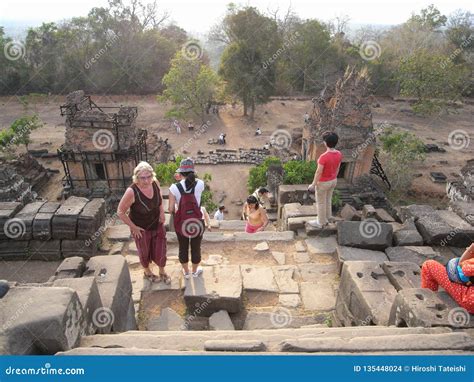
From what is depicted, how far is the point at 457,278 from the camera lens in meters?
3.41

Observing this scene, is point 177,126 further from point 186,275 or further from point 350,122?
point 186,275

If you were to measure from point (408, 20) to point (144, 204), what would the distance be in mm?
40434

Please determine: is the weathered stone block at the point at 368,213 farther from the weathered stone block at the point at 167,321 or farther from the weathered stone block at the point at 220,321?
the weathered stone block at the point at 167,321

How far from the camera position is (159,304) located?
475cm

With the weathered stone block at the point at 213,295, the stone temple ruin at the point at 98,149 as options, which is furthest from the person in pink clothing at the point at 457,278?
the stone temple ruin at the point at 98,149

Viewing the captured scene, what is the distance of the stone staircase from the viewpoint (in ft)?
9.06

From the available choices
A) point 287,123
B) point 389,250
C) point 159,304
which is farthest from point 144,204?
point 287,123

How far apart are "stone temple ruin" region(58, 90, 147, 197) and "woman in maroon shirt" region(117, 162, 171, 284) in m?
10.8

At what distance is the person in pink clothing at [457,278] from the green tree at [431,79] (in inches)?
943

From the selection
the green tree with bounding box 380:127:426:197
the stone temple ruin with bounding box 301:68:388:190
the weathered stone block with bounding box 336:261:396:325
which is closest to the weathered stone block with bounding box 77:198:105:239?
the weathered stone block with bounding box 336:261:396:325

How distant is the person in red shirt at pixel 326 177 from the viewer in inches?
227

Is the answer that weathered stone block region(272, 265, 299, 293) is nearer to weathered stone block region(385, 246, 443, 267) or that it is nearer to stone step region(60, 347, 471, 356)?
weathered stone block region(385, 246, 443, 267)

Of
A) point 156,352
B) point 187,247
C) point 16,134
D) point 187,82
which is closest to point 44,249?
point 187,247

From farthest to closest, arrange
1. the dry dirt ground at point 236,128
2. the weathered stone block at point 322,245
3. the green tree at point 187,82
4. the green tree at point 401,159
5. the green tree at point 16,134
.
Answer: the green tree at point 187,82
the green tree at point 16,134
the dry dirt ground at point 236,128
the green tree at point 401,159
the weathered stone block at point 322,245
